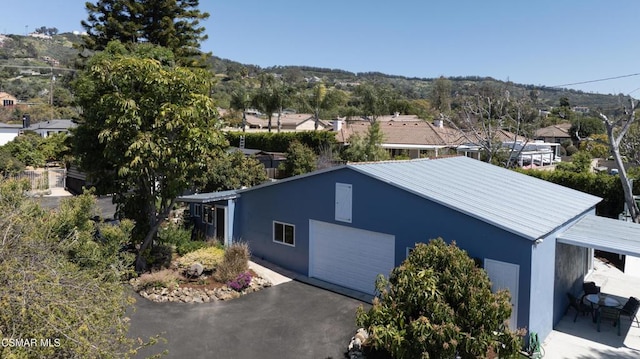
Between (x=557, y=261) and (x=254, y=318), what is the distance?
849cm

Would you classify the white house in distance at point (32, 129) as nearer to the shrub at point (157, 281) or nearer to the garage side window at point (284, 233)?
the garage side window at point (284, 233)

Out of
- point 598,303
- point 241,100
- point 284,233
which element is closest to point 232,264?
point 284,233

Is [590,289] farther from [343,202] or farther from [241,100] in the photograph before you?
[241,100]

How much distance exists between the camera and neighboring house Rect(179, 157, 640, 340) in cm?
1107

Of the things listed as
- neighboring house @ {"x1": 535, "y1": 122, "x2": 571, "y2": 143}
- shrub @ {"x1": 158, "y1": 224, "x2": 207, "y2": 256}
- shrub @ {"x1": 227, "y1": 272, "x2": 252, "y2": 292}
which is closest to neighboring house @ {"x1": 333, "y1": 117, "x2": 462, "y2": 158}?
shrub @ {"x1": 158, "y1": 224, "x2": 207, "y2": 256}

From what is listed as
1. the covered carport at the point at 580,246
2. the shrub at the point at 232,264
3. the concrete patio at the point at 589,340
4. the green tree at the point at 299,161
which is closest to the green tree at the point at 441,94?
the green tree at the point at 299,161

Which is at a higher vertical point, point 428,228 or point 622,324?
point 428,228

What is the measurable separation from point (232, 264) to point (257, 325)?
3.47 m

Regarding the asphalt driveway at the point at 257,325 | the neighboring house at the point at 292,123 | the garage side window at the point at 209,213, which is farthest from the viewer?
the neighboring house at the point at 292,123

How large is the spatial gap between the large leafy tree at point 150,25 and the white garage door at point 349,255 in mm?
20634

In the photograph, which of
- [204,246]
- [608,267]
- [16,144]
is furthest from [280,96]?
[608,267]

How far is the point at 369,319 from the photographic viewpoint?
9781 millimetres

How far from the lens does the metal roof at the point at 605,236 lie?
11.2 m

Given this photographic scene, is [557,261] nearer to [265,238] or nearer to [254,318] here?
[254,318]
